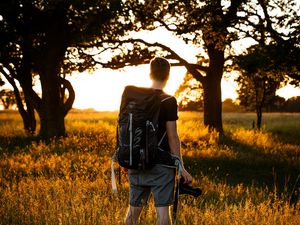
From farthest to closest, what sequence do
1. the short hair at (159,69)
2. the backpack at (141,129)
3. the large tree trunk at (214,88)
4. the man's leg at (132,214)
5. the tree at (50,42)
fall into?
the large tree trunk at (214,88) < the tree at (50,42) < the man's leg at (132,214) < the short hair at (159,69) < the backpack at (141,129)

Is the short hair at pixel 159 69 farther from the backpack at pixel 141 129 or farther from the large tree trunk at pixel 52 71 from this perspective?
the large tree trunk at pixel 52 71

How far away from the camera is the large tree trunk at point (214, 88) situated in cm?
2136

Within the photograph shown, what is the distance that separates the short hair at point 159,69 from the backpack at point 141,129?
5.8 inches

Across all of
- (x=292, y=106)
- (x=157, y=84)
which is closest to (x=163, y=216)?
(x=157, y=84)

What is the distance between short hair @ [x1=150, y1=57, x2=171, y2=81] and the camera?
4633 mm

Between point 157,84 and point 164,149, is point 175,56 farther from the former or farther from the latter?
point 164,149

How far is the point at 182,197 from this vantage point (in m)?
7.91

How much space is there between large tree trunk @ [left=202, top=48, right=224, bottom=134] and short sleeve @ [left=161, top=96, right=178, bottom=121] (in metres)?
16.9

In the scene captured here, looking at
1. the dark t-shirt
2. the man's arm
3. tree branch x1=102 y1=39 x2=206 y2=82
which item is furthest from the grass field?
tree branch x1=102 y1=39 x2=206 y2=82

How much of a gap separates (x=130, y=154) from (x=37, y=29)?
16.7 m

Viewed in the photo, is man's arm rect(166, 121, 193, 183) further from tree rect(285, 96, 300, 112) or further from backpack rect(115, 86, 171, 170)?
tree rect(285, 96, 300, 112)

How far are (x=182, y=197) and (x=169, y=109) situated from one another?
3672 mm

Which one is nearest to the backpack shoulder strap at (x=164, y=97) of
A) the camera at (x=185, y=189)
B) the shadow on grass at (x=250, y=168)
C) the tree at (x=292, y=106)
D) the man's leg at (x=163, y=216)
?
the camera at (x=185, y=189)

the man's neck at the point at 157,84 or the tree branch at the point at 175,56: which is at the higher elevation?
the tree branch at the point at 175,56
